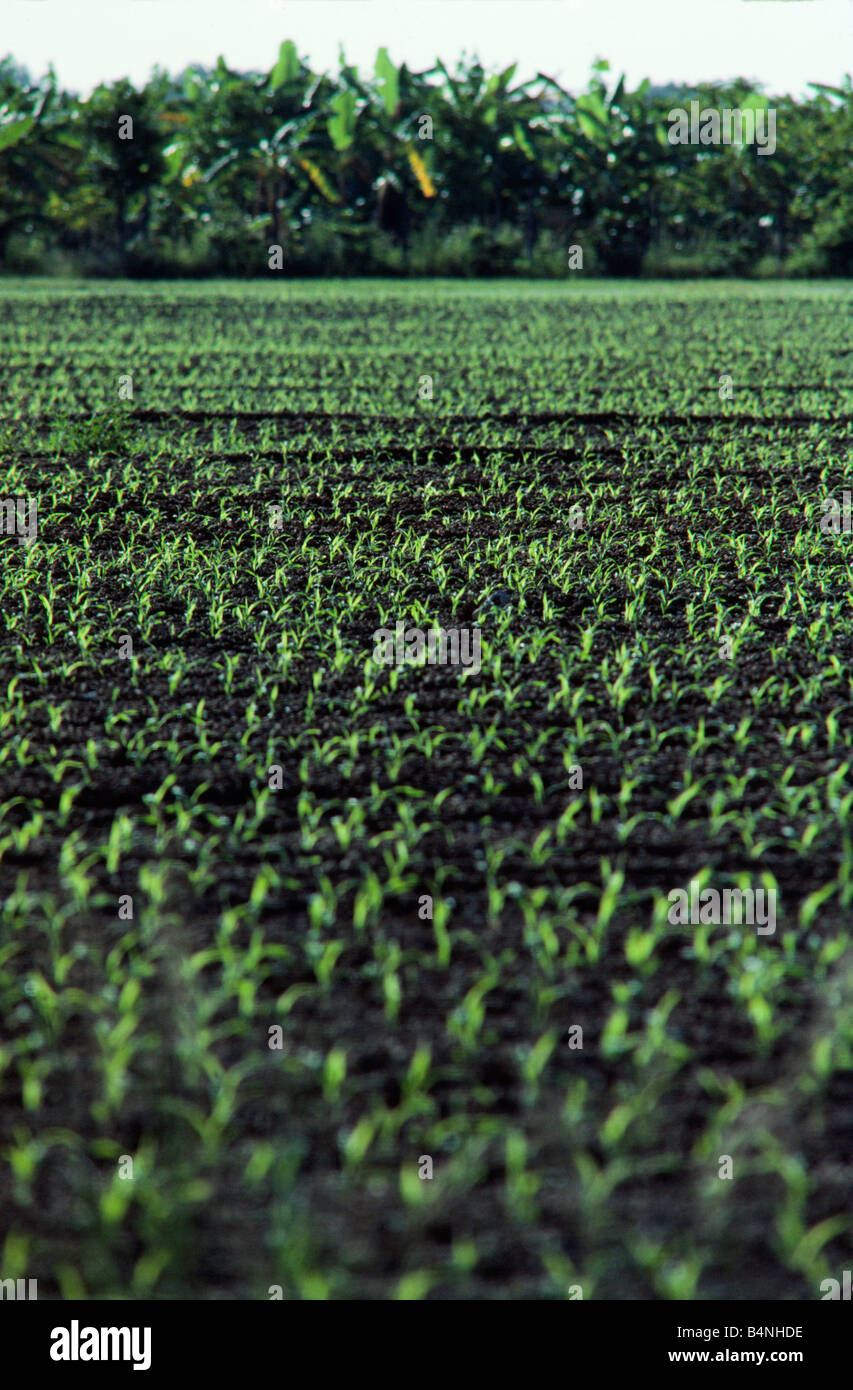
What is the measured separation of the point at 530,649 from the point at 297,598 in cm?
159

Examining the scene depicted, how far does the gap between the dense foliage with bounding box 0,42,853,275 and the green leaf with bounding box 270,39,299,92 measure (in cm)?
8

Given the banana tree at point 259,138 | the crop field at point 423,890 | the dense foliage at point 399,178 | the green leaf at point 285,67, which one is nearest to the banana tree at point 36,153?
the dense foliage at point 399,178

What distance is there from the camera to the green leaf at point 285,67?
33.0 m

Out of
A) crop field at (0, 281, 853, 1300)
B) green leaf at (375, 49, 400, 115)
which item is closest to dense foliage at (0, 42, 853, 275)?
green leaf at (375, 49, 400, 115)

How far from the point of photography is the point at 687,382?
47.9 ft

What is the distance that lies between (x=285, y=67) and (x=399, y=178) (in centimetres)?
522

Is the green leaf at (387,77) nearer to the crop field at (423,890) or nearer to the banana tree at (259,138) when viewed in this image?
the banana tree at (259,138)

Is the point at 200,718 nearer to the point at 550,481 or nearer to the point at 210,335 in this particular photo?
the point at 550,481

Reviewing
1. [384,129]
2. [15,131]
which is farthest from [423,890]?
[384,129]

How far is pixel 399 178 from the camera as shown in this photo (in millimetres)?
37594

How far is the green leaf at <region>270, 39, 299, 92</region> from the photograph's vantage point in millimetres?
33031

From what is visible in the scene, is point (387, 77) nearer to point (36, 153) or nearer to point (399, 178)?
point (399, 178)

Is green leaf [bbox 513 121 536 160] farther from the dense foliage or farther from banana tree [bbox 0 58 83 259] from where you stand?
banana tree [bbox 0 58 83 259]
